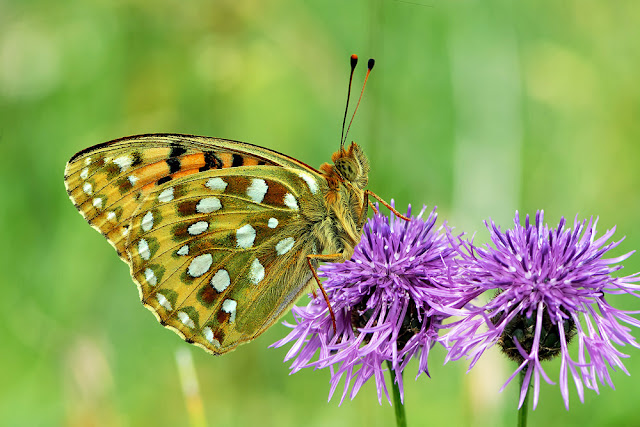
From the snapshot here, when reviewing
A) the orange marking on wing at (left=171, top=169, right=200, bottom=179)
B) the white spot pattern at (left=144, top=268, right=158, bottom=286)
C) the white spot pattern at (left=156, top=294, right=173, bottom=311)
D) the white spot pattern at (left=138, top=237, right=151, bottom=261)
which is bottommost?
the white spot pattern at (left=156, top=294, right=173, bottom=311)

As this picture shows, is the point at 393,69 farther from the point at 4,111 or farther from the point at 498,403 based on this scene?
the point at 4,111

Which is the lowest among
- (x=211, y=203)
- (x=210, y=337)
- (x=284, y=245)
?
(x=210, y=337)

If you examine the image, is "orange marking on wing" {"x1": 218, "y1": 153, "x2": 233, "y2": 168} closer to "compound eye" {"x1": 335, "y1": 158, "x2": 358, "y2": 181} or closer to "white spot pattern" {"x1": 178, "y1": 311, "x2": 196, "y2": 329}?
"compound eye" {"x1": 335, "y1": 158, "x2": 358, "y2": 181}

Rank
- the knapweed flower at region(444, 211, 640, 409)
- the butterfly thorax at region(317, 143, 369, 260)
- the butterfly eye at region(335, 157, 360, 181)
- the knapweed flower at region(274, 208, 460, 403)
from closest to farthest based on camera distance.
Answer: the knapweed flower at region(444, 211, 640, 409)
the knapweed flower at region(274, 208, 460, 403)
the butterfly thorax at region(317, 143, 369, 260)
the butterfly eye at region(335, 157, 360, 181)

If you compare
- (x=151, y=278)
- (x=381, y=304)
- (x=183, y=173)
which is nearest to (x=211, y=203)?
(x=183, y=173)

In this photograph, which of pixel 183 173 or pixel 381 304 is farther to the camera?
pixel 183 173

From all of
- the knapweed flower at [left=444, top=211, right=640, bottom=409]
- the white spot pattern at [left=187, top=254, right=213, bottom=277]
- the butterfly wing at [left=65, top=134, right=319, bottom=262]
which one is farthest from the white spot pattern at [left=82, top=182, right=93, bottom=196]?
the knapweed flower at [left=444, top=211, right=640, bottom=409]

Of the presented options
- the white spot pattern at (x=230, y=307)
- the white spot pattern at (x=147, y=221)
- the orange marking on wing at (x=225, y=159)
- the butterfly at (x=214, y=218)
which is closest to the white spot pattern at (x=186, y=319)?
the butterfly at (x=214, y=218)

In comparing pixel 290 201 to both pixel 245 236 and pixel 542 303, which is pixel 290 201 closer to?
pixel 245 236

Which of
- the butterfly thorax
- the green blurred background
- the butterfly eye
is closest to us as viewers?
the butterfly thorax
